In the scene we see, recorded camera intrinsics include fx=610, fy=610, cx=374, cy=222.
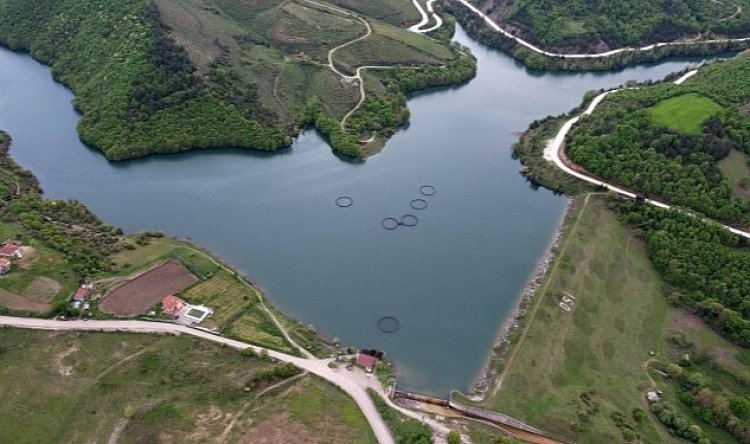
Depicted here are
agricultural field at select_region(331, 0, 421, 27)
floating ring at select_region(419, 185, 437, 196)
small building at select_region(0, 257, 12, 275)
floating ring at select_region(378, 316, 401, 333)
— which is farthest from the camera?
agricultural field at select_region(331, 0, 421, 27)

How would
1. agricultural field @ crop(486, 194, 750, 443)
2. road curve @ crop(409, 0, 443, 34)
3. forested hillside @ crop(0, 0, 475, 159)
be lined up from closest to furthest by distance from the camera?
agricultural field @ crop(486, 194, 750, 443) < forested hillside @ crop(0, 0, 475, 159) < road curve @ crop(409, 0, 443, 34)

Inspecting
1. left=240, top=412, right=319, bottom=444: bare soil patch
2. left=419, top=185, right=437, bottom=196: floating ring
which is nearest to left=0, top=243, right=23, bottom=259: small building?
left=240, top=412, right=319, bottom=444: bare soil patch

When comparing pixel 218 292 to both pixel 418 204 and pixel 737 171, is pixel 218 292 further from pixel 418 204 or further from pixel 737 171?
pixel 737 171

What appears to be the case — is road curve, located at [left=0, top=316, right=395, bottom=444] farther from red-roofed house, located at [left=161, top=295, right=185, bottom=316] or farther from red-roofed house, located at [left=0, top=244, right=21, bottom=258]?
red-roofed house, located at [left=0, top=244, right=21, bottom=258]

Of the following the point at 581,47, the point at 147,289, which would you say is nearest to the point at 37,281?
the point at 147,289

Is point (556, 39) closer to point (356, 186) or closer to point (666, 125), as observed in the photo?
point (666, 125)

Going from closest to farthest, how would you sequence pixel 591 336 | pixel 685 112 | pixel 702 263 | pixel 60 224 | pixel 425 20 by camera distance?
1. pixel 591 336
2. pixel 702 263
3. pixel 60 224
4. pixel 685 112
5. pixel 425 20
